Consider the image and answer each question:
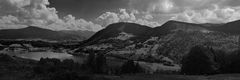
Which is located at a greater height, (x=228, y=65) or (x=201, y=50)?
(x=201, y=50)

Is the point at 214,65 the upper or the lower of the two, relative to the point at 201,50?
lower

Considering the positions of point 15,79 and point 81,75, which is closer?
point 81,75

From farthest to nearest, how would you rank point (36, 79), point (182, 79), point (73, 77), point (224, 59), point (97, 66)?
point (97, 66) → point (224, 59) → point (182, 79) → point (36, 79) → point (73, 77)

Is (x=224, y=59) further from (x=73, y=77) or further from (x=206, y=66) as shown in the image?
(x=73, y=77)

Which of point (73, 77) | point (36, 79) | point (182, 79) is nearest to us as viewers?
point (73, 77)

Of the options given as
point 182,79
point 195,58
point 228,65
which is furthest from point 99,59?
point 182,79

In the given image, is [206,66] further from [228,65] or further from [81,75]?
[81,75]

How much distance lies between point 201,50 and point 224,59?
16.1 m

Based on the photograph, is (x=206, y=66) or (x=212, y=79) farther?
(x=206, y=66)

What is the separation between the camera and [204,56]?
57.2 metres

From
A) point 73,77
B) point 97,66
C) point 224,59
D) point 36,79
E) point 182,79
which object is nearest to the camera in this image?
point 73,77

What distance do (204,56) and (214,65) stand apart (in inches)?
137

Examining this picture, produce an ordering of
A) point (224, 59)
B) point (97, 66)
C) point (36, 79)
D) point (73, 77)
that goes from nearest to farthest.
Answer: point (73, 77) < point (36, 79) < point (224, 59) < point (97, 66)

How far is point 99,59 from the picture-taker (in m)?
91.9
